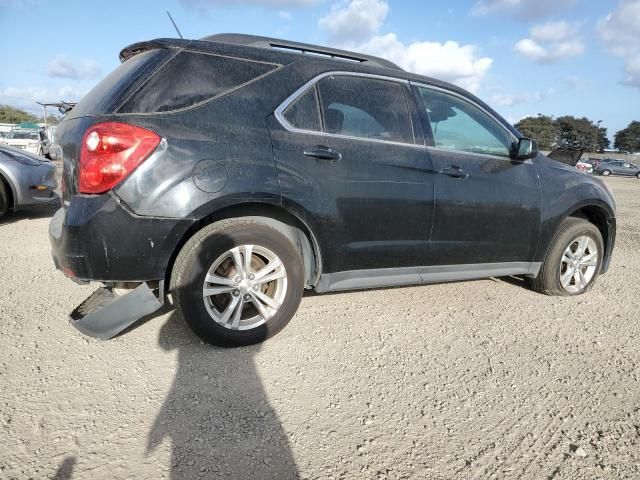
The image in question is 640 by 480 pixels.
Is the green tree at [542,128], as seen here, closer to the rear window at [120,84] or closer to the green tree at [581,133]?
the green tree at [581,133]

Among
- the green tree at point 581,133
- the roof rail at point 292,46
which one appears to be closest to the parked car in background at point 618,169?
the roof rail at point 292,46

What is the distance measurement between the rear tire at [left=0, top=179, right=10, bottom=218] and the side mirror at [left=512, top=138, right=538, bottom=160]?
263 inches

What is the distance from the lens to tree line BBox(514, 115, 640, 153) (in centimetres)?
9019

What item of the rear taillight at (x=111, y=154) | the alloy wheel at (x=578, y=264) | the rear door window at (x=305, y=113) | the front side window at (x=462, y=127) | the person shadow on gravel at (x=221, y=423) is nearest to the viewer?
the person shadow on gravel at (x=221, y=423)

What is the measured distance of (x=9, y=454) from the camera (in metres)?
1.82

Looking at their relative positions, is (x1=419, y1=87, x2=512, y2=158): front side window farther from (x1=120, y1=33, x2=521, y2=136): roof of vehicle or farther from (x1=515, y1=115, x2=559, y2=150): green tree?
(x1=515, y1=115, x2=559, y2=150): green tree

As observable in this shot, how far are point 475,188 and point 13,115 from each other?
283 feet

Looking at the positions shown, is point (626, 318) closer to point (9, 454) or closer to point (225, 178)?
point (225, 178)

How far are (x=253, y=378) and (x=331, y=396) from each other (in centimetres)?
45

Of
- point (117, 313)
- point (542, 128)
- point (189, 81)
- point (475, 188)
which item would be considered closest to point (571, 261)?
point (475, 188)

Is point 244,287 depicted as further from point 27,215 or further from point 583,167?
point 583,167

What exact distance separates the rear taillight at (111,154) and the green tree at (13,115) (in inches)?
3205

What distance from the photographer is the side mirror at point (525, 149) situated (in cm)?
352

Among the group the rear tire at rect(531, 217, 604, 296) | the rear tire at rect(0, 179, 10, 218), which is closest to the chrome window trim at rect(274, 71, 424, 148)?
the rear tire at rect(531, 217, 604, 296)
